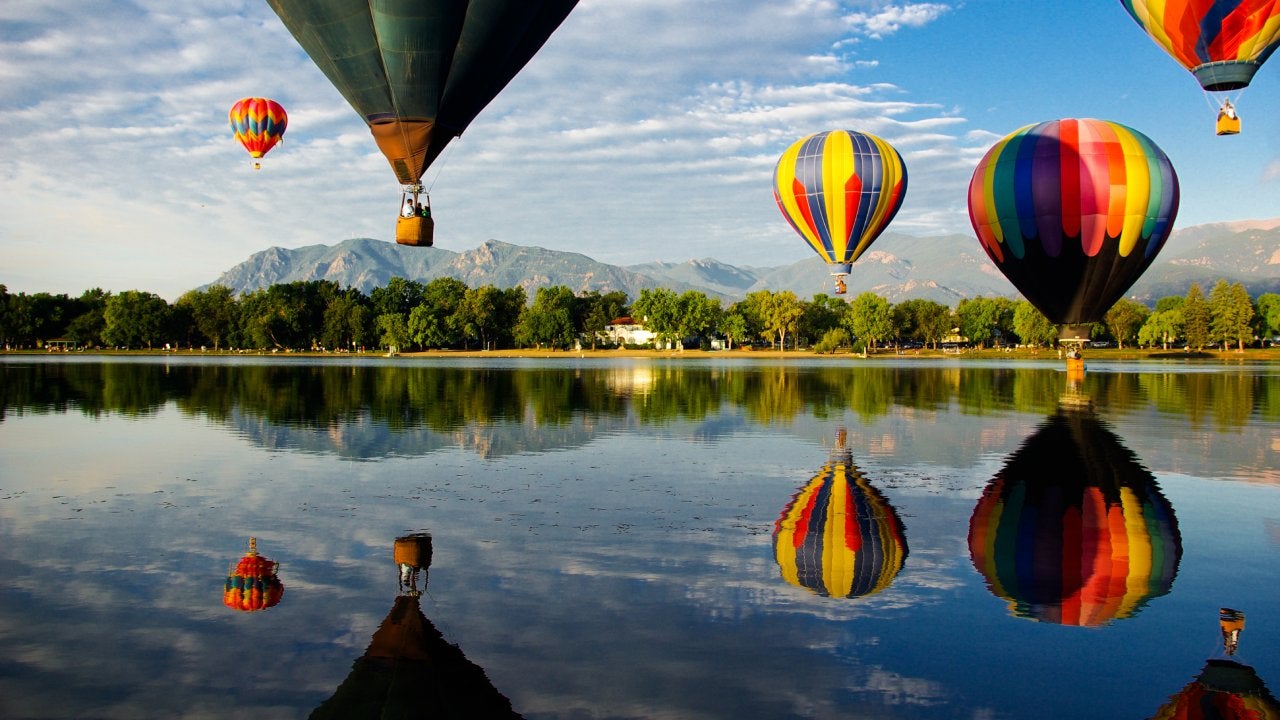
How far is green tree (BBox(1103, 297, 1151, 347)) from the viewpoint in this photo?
12781 centimetres

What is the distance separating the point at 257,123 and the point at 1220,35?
159 ft

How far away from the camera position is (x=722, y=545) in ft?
33.5

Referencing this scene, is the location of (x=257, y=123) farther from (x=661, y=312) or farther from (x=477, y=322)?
(x=661, y=312)

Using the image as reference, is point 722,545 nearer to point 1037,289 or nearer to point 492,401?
point 492,401

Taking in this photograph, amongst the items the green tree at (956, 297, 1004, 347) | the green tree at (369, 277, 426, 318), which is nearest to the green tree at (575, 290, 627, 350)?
the green tree at (369, 277, 426, 318)

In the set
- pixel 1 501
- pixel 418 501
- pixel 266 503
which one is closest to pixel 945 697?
pixel 418 501

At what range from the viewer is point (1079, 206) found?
105 ft

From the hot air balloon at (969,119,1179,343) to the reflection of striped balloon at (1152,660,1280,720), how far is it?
28807 millimetres

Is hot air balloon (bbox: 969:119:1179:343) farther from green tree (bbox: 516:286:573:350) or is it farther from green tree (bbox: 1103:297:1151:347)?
green tree (bbox: 1103:297:1151:347)

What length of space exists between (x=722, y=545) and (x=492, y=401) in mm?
22224

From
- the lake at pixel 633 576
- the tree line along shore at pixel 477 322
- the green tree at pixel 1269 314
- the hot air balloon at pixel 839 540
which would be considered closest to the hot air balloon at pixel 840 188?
the lake at pixel 633 576

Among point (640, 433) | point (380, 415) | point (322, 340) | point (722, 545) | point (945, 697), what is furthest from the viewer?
point (322, 340)

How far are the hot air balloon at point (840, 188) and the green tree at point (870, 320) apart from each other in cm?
9132

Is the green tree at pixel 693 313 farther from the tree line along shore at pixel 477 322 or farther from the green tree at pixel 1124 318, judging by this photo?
the green tree at pixel 1124 318
